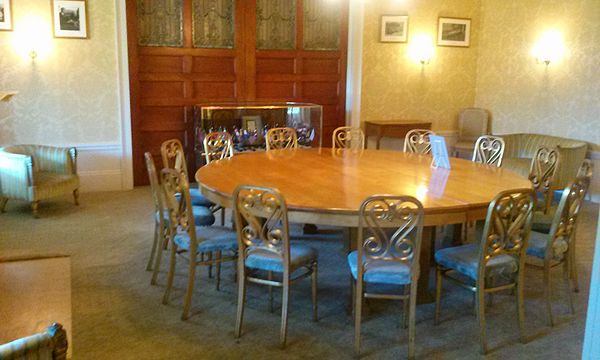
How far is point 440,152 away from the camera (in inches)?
156

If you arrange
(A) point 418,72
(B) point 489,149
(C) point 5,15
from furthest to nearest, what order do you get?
1. (A) point 418,72
2. (C) point 5,15
3. (B) point 489,149

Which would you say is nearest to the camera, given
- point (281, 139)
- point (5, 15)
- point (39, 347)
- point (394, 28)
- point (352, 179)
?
point (39, 347)

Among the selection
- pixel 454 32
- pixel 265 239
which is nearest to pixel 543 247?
pixel 265 239

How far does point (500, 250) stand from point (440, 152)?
1249mm

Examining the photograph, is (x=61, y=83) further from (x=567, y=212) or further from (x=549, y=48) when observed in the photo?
(x=549, y=48)

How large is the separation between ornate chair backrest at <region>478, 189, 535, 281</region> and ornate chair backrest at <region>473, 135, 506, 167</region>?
172 centimetres

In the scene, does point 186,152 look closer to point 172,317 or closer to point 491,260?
point 172,317

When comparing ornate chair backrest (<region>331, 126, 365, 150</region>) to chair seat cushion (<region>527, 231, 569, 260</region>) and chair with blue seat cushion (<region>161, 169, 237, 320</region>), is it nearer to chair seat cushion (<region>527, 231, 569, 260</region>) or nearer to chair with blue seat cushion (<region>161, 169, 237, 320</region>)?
chair seat cushion (<region>527, 231, 569, 260</region>)

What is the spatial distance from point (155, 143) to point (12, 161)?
177 centimetres

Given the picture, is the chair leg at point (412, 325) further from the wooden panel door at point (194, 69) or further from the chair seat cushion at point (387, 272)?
the wooden panel door at point (194, 69)

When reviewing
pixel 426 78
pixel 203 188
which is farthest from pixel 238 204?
pixel 426 78

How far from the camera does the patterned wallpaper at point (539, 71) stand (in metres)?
6.19

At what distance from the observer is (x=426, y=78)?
764 cm

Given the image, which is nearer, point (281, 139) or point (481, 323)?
point (481, 323)
